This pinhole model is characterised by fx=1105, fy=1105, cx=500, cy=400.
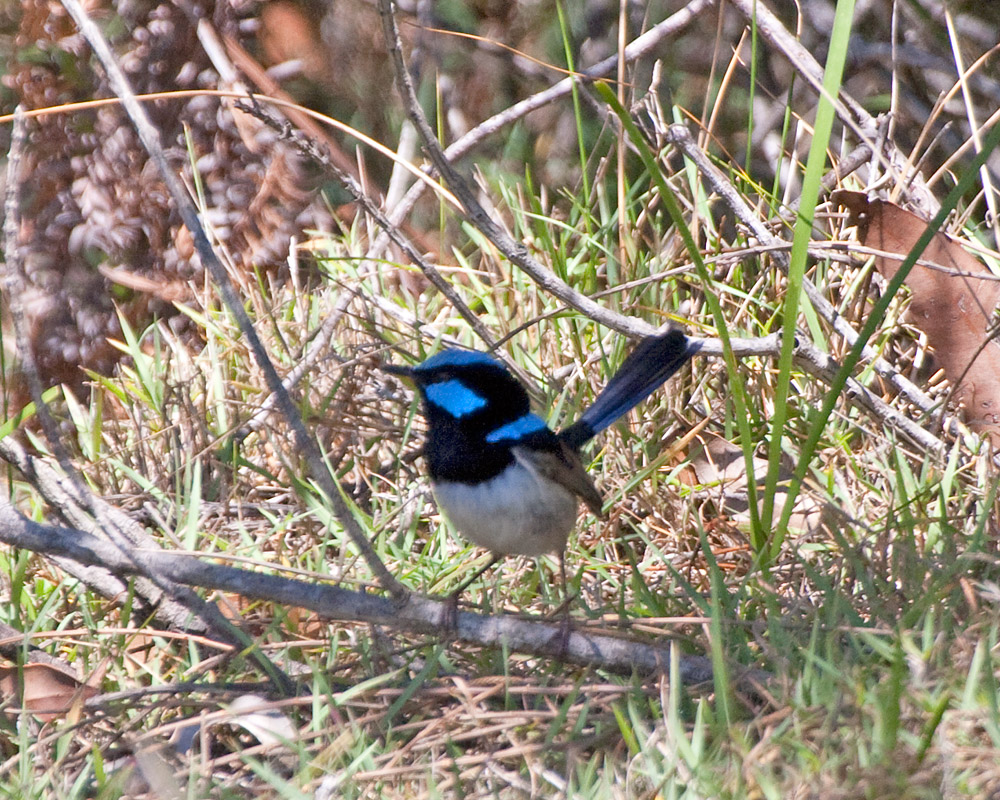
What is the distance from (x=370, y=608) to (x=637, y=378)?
130cm

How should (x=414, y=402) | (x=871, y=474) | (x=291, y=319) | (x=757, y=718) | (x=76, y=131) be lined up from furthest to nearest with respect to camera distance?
1. (x=76, y=131)
2. (x=291, y=319)
3. (x=414, y=402)
4. (x=871, y=474)
5. (x=757, y=718)

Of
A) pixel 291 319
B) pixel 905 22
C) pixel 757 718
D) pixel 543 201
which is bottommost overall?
pixel 757 718

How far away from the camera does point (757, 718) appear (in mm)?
2264

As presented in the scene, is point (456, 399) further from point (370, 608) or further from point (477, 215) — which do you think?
Answer: point (370, 608)

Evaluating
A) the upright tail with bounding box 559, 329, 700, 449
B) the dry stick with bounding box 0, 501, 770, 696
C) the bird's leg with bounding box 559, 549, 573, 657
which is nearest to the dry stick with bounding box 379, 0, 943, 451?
the upright tail with bounding box 559, 329, 700, 449

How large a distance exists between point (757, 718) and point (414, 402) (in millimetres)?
2140

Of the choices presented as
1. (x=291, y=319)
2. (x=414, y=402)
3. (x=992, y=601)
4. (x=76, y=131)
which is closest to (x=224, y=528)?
(x=414, y=402)

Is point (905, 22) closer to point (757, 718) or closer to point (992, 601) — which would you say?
point (992, 601)

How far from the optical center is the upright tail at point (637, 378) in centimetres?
345

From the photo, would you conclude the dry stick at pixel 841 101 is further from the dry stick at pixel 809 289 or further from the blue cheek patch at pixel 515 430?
the blue cheek patch at pixel 515 430

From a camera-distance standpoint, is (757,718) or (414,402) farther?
(414,402)

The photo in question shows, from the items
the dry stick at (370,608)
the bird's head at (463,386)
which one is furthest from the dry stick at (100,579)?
the bird's head at (463,386)

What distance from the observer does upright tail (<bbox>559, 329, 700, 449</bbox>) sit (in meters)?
3.45

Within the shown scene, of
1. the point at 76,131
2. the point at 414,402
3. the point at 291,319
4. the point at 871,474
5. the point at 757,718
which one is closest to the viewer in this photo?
the point at 757,718
